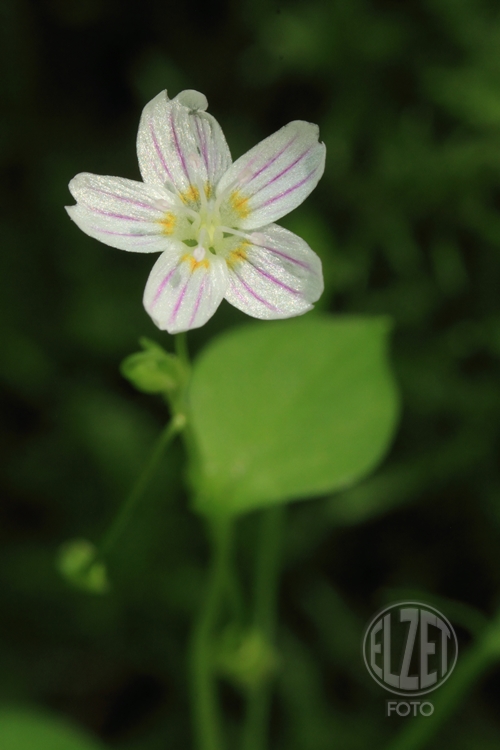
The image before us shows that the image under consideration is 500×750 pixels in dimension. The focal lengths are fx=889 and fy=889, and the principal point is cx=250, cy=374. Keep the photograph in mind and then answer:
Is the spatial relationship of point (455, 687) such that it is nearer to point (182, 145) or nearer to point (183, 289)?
point (183, 289)

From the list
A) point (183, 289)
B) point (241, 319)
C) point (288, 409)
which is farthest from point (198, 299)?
point (241, 319)

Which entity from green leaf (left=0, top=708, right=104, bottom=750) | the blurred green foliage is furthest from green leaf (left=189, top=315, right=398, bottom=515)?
green leaf (left=0, top=708, right=104, bottom=750)

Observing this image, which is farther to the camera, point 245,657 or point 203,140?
point 245,657

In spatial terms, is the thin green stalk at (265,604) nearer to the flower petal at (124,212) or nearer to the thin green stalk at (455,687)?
the thin green stalk at (455,687)

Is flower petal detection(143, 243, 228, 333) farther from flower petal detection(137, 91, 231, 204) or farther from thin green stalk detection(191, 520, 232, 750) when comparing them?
thin green stalk detection(191, 520, 232, 750)

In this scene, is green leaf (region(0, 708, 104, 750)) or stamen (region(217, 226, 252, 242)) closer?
stamen (region(217, 226, 252, 242))
